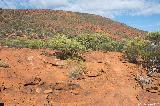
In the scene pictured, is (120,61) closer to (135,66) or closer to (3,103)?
(135,66)

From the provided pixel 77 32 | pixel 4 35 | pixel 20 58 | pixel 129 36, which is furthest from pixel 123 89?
pixel 129 36

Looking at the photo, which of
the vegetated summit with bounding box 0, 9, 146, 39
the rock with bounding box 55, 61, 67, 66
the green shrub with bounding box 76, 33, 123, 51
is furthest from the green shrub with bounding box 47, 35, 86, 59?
the vegetated summit with bounding box 0, 9, 146, 39

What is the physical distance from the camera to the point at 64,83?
1962 centimetres

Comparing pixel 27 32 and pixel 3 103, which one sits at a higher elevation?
pixel 27 32

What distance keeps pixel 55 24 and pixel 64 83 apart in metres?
23.8

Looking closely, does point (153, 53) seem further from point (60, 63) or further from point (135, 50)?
point (60, 63)

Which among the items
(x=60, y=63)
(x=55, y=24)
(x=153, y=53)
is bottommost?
(x=60, y=63)

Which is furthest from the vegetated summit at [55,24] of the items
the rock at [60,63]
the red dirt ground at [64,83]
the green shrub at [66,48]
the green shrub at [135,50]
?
the rock at [60,63]

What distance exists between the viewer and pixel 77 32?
40.2 metres

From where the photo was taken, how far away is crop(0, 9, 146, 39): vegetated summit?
36.5m

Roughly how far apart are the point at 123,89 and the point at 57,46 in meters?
7.01

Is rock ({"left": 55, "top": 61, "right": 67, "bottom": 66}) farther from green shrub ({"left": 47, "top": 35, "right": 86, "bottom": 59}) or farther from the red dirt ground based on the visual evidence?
green shrub ({"left": 47, "top": 35, "right": 86, "bottom": 59})

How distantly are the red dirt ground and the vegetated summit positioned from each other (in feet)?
36.4

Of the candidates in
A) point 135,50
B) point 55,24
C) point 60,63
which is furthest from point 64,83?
point 55,24
